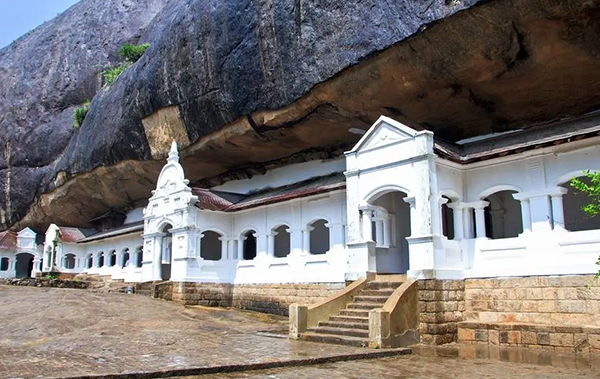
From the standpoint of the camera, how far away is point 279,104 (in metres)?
19.2

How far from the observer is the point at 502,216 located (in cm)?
1747

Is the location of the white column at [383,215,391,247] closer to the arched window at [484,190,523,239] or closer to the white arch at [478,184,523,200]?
the arched window at [484,190,523,239]

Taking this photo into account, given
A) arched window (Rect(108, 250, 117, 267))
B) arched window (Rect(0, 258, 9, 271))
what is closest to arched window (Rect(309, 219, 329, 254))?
arched window (Rect(108, 250, 117, 267))

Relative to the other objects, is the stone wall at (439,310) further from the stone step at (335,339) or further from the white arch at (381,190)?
the white arch at (381,190)

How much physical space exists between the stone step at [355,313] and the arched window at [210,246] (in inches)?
479

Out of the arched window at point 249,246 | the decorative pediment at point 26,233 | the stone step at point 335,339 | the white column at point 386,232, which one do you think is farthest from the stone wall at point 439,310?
the decorative pediment at point 26,233

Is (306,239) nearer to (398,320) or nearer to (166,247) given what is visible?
(166,247)

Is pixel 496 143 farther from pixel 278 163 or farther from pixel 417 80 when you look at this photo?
pixel 278 163

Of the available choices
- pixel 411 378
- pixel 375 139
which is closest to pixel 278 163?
pixel 375 139

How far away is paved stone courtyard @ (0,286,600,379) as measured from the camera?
30.8 ft

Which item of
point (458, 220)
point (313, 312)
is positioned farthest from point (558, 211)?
point (313, 312)

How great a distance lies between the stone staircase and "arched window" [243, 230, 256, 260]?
9859 mm

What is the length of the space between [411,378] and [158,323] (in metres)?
9.90

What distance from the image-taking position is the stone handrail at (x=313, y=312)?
44.9 ft
